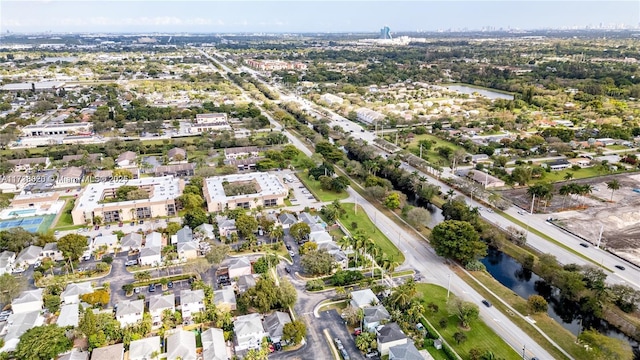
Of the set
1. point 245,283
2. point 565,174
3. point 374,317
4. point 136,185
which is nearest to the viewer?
point 374,317

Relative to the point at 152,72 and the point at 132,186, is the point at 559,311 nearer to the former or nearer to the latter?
the point at 132,186

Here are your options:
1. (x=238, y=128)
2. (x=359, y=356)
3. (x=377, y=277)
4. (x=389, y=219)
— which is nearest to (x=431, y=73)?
(x=238, y=128)

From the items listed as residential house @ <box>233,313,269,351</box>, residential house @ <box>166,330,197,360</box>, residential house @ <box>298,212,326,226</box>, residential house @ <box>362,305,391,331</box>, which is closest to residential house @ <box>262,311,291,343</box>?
residential house @ <box>233,313,269,351</box>

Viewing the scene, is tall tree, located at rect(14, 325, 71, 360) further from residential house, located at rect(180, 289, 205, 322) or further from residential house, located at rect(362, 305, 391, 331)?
residential house, located at rect(362, 305, 391, 331)

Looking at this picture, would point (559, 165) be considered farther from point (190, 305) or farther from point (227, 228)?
point (190, 305)

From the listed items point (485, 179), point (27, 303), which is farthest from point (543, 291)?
point (27, 303)

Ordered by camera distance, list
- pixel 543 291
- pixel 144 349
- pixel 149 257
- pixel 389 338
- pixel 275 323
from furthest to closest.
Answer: pixel 149 257 < pixel 543 291 < pixel 275 323 < pixel 389 338 < pixel 144 349
